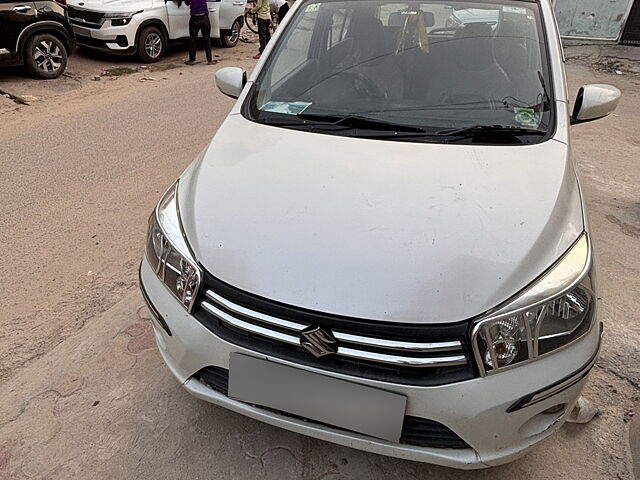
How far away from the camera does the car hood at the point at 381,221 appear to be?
153cm

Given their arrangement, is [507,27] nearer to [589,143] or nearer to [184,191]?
[184,191]

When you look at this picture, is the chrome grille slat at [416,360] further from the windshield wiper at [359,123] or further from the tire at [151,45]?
the tire at [151,45]

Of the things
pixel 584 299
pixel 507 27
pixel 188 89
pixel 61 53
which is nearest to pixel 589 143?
pixel 507 27

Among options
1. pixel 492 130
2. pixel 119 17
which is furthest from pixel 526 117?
pixel 119 17

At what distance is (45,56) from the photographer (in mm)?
6984

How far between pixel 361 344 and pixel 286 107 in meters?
1.39

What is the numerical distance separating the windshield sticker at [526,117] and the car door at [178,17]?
8203mm

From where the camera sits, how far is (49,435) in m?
2.07

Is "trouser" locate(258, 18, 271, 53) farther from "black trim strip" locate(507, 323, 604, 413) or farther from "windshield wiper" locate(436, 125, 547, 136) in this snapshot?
"black trim strip" locate(507, 323, 604, 413)

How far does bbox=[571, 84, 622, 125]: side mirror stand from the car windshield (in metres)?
0.34

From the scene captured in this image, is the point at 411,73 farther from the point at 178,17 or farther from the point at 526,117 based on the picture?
the point at 178,17

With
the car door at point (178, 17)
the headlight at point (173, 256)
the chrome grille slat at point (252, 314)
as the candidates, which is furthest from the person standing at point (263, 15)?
the chrome grille slat at point (252, 314)

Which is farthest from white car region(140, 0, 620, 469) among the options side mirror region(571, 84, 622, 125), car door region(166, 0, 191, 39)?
Result: car door region(166, 0, 191, 39)

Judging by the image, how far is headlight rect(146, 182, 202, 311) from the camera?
170 centimetres
